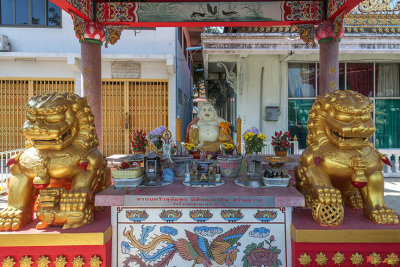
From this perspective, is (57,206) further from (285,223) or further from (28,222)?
(285,223)

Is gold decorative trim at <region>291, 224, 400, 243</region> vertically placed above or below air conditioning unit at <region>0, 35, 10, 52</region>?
below

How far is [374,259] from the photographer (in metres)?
2.16

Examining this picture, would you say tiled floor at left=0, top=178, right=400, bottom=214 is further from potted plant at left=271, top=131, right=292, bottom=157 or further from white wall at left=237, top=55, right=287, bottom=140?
white wall at left=237, top=55, right=287, bottom=140

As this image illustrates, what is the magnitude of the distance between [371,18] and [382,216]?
6.34m

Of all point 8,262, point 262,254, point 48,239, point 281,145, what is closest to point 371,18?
point 281,145

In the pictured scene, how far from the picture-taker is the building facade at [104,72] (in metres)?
8.15

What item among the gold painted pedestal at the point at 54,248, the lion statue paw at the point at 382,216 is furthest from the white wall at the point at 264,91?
the gold painted pedestal at the point at 54,248

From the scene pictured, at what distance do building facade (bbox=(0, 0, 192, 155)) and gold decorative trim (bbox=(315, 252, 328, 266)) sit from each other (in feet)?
21.3

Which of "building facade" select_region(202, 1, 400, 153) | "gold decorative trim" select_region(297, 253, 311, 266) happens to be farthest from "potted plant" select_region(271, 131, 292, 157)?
"building facade" select_region(202, 1, 400, 153)

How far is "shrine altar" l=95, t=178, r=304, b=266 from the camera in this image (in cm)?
233

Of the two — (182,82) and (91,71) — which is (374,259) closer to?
(91,71)

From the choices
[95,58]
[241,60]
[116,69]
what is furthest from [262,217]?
[116,69]

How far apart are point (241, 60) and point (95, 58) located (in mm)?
3811

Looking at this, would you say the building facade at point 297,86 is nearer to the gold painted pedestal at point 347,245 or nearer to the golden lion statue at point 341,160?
the golden lion statue at point 341,160
